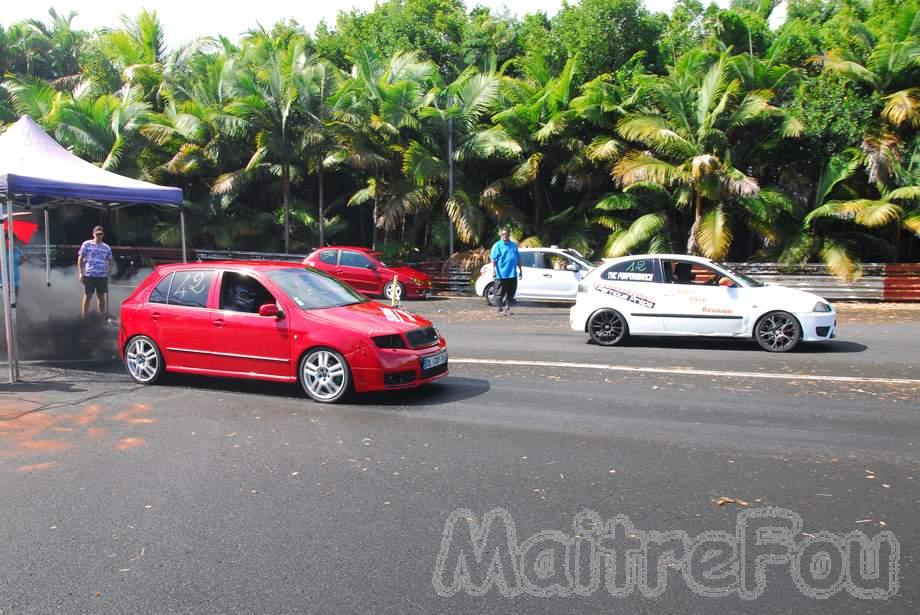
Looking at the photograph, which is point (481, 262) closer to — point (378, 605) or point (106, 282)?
point (106, 282)

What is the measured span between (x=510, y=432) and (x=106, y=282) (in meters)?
9.71

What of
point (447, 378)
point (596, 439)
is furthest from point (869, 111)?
point (596, 439)

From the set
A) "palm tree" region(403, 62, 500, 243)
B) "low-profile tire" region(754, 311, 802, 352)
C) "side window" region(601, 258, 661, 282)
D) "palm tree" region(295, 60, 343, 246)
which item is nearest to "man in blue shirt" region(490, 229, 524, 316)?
"side window" region(601, 258, 661, 282)

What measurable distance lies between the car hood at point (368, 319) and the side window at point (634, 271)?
4811 mm

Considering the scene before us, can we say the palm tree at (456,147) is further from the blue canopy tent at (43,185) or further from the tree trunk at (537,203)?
the blue canopy tent at (43,185)

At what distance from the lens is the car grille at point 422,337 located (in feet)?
28.2

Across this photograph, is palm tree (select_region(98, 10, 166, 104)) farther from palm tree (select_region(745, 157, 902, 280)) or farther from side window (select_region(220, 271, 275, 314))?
side window (select_region(220, 271, 275, 314))

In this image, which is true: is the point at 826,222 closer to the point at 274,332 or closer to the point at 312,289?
the point at 312,289

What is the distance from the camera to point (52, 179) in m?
10.8

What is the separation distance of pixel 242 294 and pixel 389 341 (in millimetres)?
1925

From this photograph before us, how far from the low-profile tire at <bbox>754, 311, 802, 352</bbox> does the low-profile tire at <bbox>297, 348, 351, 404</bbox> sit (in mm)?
6671

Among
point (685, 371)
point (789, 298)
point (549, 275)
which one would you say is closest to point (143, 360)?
point (685, 371)

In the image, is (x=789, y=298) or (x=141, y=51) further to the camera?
(x=141, y=51)

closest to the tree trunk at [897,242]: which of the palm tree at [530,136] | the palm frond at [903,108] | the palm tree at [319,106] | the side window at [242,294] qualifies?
the palm frond at [903,108]
